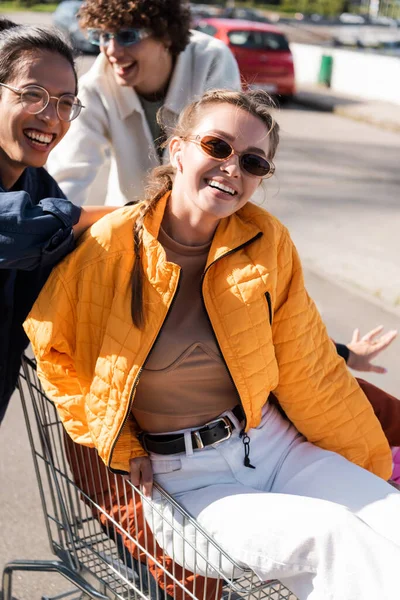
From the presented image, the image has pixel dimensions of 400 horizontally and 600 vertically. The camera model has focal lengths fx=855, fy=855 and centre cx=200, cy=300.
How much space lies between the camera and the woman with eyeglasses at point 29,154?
2275 millimetres

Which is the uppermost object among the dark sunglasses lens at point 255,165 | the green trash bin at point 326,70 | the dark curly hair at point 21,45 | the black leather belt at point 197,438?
the dark curly hair at point 21,45

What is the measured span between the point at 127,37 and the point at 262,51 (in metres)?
14.3

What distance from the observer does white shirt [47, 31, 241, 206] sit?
3494mm

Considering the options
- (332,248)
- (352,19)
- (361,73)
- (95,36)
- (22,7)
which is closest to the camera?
(95,36)

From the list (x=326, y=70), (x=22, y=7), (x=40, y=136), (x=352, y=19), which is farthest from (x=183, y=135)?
(x=22, y=7)

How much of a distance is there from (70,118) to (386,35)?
124ft

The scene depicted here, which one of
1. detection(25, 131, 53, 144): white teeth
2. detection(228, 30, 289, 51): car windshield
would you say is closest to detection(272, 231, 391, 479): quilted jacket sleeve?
detection(25, 131, 53, 144): white teeth

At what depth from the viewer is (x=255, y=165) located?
2.43m

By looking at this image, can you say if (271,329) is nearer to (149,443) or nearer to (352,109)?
(149,443)

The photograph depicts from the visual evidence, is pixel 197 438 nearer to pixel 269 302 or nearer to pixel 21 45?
pixel 269 302

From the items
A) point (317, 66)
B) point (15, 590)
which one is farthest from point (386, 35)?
point (15, 590)

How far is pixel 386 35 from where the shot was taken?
1481 inches

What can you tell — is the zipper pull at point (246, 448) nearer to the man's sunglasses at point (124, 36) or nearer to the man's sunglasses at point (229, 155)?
the man's sunglasses at point (229, 155)

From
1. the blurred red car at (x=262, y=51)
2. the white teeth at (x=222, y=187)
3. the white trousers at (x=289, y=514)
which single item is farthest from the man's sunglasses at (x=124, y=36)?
the blurred red car at (x=262, y=51)
